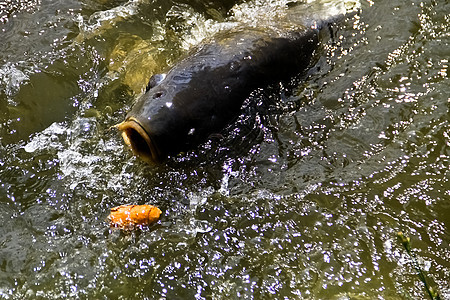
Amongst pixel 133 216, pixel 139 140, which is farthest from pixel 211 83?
pixel 133 216

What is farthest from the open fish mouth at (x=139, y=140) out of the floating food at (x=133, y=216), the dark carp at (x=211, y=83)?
the floating food at (x=133, y=216)

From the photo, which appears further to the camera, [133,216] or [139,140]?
[139,140]

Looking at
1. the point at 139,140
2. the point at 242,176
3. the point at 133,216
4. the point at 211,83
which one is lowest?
the point at 133,216

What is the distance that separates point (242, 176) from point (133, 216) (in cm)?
69

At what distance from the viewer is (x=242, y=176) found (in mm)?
2762

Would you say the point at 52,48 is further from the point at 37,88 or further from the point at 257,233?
the point at 257,233

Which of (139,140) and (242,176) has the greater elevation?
(139,140)

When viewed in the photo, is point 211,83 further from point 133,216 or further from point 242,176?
point 133,216

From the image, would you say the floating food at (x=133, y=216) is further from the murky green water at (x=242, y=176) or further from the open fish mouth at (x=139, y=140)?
the open fish mouth at (x=139, y=140)

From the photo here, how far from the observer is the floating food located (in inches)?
96.8

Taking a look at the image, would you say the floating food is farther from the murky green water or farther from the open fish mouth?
the open fish mouth

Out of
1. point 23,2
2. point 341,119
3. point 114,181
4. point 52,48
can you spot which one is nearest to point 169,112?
point 114,181

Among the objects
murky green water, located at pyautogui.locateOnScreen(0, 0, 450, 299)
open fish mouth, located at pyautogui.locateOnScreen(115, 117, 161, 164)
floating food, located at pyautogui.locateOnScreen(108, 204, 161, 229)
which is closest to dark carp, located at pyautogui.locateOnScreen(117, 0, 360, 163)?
open fish mouth, located at pyautogui.locateOnScreen(115, 117, 161, 164)

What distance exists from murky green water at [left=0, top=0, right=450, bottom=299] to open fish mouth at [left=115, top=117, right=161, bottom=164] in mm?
92
